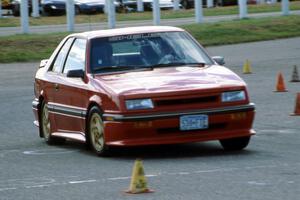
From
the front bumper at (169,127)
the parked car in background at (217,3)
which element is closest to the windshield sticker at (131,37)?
the front bumper at (169,127)

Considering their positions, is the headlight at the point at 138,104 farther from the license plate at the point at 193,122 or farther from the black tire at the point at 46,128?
the black tire at the point at 46,128

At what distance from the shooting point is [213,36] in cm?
3391

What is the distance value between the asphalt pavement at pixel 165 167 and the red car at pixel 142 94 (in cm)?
26

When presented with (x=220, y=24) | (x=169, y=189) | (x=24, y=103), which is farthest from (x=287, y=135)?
(x=220, y=24)

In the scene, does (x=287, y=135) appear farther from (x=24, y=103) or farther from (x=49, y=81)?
(x=24, y=103)

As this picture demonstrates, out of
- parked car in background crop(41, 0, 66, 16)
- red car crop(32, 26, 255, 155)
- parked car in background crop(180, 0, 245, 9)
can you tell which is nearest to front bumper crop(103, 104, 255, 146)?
red car crop(32, 26, 255, 155)

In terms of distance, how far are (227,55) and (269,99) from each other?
11380mm

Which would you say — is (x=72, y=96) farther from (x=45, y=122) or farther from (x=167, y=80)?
(x=167, y=80)

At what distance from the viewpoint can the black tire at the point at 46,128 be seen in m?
14.0

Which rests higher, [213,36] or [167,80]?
[167,80]

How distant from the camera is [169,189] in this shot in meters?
9.51

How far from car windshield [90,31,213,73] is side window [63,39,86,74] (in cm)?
22

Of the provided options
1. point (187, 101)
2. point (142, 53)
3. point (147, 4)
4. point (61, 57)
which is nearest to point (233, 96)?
point (187, 101)

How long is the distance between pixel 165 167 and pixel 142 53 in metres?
2.29
